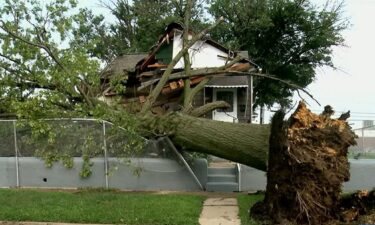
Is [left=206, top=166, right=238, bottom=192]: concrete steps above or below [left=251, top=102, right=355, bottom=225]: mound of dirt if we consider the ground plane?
below

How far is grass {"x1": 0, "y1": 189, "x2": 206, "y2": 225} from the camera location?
29.9 feet

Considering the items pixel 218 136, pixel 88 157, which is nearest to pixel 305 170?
pixel 218 136

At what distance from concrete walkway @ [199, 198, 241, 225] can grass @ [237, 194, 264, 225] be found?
0.09m

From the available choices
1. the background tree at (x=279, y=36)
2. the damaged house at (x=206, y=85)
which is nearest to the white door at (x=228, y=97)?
the damaged house at (x=206, y=85)

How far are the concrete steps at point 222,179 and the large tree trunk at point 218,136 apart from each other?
1.33 metres

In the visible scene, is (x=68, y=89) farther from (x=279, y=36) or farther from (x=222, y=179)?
(x=279, y=36)

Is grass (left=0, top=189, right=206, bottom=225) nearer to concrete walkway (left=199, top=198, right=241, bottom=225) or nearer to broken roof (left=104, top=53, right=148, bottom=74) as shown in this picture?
concrete walkway (left=199, top=198, right=241, bottom=225)

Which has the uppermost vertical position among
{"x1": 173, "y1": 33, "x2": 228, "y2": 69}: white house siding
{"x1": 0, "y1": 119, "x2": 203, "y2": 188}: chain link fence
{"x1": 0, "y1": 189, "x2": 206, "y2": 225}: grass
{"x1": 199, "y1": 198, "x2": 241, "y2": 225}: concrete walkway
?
{"x1": 173, "y1": 33, "x2": 228, "y2": 69}: white house siding

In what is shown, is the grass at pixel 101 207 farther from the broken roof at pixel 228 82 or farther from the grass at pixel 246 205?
the broken roof at pixel 228 82

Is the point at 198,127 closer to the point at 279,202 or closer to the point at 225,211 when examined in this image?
the point at 225,211

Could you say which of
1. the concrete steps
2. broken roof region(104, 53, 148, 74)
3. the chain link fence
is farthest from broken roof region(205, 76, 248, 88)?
the chain link fence

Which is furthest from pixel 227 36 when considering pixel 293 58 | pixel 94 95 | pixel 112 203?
pixel 112 203

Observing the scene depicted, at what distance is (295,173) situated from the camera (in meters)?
8.77

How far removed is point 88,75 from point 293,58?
84.1 ft
